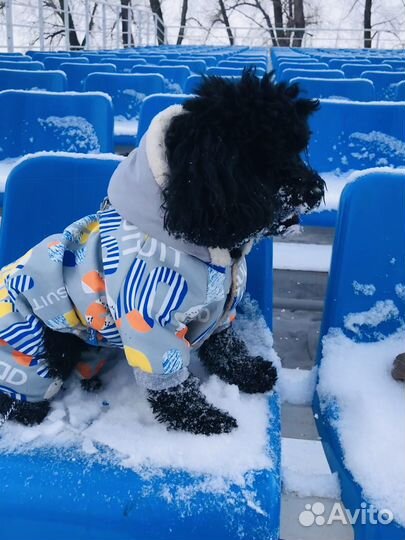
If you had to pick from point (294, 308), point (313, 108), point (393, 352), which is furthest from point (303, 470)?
point (294, 308)

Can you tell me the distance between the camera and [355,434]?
0.85 metres

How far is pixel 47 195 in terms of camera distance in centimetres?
106

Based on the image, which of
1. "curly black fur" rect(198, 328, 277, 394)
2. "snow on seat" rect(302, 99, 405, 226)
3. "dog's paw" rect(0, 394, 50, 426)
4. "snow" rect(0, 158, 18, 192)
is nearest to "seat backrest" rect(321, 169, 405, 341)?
"curly black fur" rect(198, 328, 277, 394)

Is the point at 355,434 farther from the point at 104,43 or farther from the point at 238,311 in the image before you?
the point at 104,43

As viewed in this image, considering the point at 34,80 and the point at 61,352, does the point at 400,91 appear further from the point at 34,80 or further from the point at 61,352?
the point at 61,352

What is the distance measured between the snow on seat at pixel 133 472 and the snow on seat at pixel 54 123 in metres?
1.11

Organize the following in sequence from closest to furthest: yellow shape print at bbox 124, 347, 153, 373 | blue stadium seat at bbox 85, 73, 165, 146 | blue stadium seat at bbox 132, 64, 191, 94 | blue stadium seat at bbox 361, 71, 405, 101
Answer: yellow shape print at bbox 124, 347, 153, 373 → blue stadium seat at bbox 85, 73, 165, 146 → blue stadium seat at bbox 361, 71, 405, 101 → blue stadium seat at bbox 132, 64, 191, 94

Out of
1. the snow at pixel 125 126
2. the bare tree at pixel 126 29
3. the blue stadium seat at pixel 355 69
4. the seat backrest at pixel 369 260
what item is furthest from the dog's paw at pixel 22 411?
the bare tree at pixel 126 29

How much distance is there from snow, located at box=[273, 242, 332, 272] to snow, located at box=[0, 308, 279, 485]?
96 cm

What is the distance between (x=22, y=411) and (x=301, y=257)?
1.25m

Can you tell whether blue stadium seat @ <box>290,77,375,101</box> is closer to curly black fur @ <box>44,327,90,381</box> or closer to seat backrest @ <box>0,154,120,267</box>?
seat backrest @ <box>0,154,120,267</box>

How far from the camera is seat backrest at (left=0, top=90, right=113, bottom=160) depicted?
1850 mm

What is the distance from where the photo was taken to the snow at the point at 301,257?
1848 millimetres

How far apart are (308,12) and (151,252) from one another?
21.1 meters
